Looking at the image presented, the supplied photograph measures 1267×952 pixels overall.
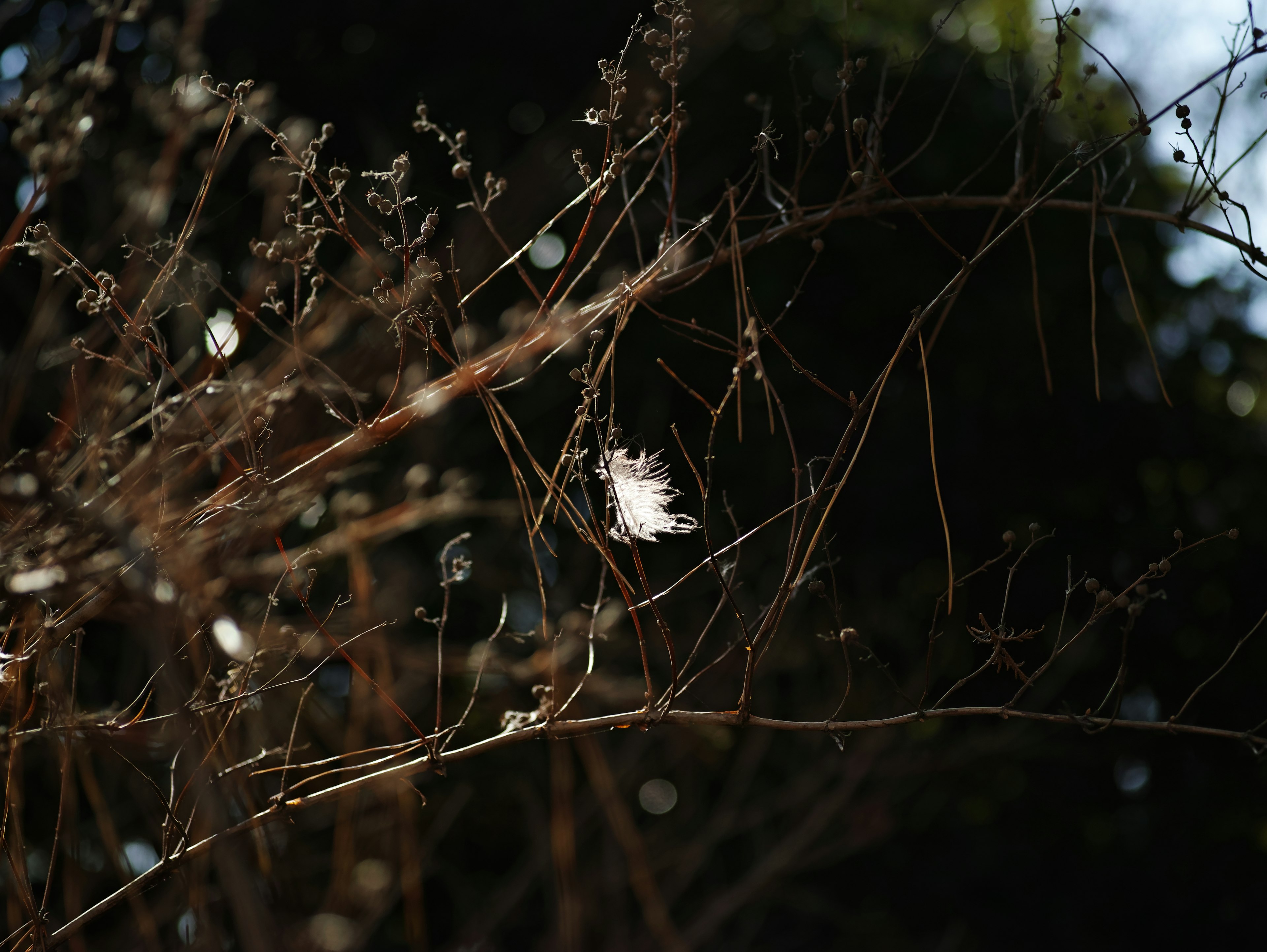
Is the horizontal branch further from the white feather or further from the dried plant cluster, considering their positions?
the white feather

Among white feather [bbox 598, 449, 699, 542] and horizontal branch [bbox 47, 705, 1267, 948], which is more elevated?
white feather [bbox 598, 449, 699, 542]

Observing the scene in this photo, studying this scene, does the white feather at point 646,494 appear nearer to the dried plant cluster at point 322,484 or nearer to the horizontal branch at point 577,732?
the dried plant cluster at point 322,484

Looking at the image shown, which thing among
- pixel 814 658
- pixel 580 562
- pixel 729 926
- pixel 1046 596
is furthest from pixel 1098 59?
pixel 729 926

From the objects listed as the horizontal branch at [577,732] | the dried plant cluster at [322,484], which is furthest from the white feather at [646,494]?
the horizontal branch at [577,732]

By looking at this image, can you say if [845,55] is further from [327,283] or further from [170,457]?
[327,283]

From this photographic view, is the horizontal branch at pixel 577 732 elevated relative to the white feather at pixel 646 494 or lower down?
lower down

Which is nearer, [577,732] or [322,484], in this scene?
[577,732]

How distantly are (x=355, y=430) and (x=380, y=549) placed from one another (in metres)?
1.69

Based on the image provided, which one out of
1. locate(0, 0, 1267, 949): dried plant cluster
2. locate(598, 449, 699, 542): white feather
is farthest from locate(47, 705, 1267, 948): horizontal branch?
locate(598, 449, 699, 542): white feather

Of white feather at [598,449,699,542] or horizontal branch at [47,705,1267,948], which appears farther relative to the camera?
white feather at [598,449,699,542]

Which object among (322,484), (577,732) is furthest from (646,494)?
(322,484)

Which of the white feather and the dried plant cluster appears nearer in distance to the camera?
the dried plant cluster

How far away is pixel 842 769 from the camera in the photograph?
2312 millimetres

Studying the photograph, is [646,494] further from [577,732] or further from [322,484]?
[322,484]
